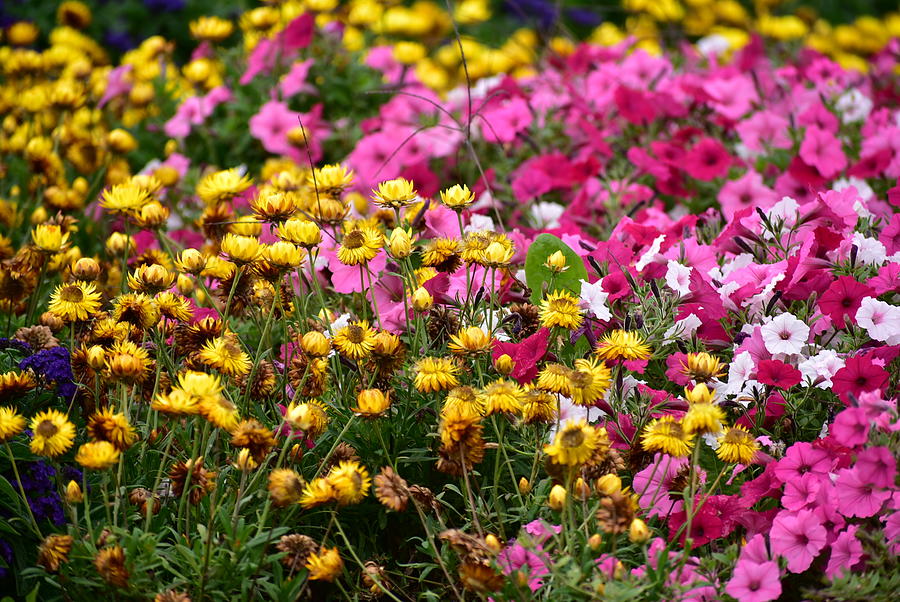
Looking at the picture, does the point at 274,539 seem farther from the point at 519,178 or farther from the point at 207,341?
the point at 519,178

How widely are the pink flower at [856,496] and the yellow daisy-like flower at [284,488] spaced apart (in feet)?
2.66

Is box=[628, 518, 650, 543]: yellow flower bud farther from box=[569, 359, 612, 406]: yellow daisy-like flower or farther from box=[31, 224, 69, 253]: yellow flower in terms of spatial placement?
box=[31, 224, 69, 253]: yellow flower

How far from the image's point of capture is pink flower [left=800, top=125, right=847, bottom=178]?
2.79 meters

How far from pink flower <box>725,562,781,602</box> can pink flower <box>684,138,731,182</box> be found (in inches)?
64.2

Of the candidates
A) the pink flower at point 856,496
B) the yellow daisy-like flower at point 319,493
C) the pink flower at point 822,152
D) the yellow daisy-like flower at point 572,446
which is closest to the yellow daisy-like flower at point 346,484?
the yellow daisy-like flower at point 319,493

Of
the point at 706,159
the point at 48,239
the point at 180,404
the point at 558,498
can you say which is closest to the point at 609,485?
the point at 558,498

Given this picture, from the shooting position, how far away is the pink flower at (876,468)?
4.53ft

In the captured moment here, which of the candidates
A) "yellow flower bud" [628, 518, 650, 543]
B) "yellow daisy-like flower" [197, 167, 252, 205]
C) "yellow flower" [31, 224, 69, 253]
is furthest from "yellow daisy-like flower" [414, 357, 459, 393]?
"yellow flower" [31, 224, 69, 253]

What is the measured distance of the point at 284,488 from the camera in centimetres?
135

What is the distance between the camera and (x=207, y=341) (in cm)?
168

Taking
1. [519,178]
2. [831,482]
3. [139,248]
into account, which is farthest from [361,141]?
[831,482]

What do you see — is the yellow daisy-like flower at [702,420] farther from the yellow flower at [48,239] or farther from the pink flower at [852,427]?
the yellow flower at [48,239]

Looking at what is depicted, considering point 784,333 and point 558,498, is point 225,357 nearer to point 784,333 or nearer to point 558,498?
point 558,498

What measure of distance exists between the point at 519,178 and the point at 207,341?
1492mm
